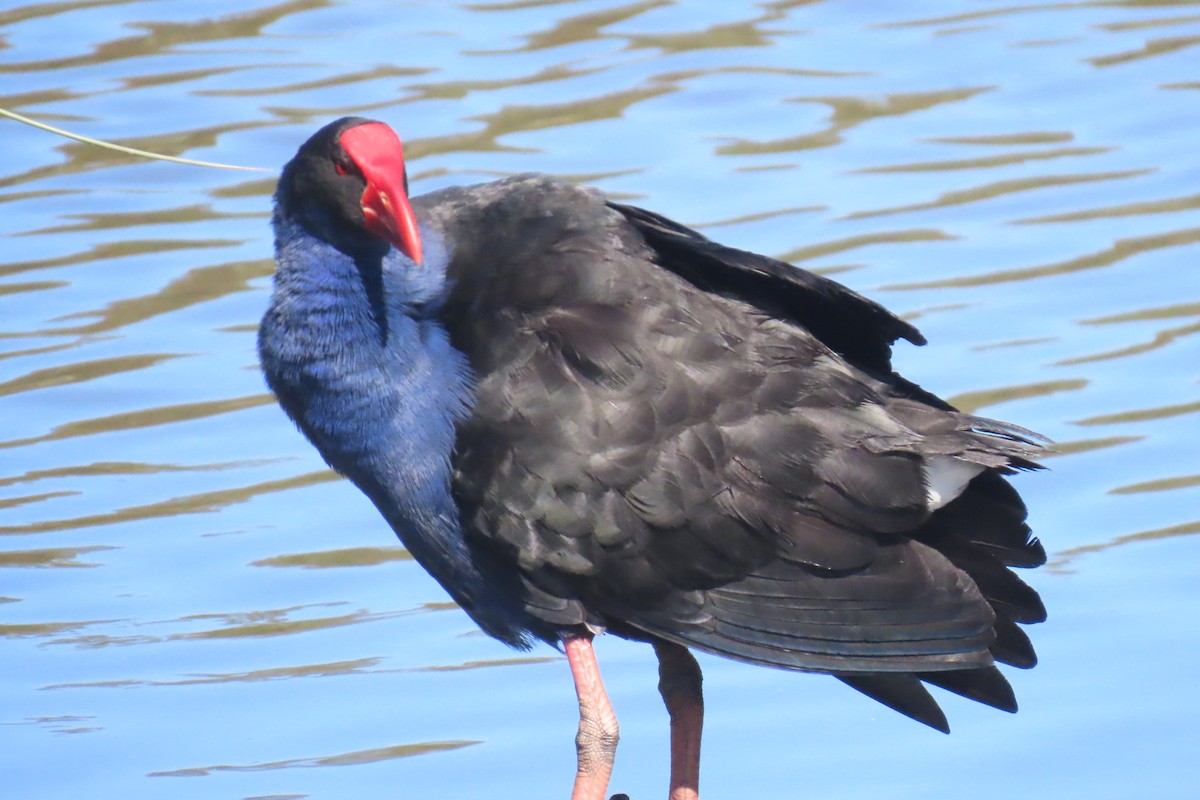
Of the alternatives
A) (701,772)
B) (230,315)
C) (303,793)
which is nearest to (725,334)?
(701,772)

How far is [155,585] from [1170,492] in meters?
2.88

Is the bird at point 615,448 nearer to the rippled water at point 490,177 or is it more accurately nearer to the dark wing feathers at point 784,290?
the dark wing feathers at point 784,290

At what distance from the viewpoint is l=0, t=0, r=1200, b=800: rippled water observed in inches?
200

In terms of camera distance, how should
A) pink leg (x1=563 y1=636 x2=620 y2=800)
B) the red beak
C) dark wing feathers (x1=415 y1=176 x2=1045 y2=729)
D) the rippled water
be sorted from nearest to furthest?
the red beak
dark wing feathers (x1=415 y1=176 x2=1045 y2=729)
pink leg (x1=563 y1=636 x2=620 y2=800)
the rippled water

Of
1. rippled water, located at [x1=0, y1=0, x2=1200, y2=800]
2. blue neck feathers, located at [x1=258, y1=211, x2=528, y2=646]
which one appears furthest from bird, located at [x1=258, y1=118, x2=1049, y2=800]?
rippled water, located at [x1=0, y1=0, x2=1200, y2=800]

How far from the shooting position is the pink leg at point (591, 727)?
4.47 meters

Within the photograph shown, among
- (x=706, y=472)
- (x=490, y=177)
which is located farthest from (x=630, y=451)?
(x=490, y=177)

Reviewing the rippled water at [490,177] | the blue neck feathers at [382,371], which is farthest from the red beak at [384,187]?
the rippled water at [490,177]

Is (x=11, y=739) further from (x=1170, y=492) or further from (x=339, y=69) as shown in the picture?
(x=339, y=69)

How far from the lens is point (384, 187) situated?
423 cm

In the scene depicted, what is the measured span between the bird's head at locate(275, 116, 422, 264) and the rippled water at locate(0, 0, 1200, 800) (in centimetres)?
137

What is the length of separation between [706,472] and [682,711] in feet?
2.20

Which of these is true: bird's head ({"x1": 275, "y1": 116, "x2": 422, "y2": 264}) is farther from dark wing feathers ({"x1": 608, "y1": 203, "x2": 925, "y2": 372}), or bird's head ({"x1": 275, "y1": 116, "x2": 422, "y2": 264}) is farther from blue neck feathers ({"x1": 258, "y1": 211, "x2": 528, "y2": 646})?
dark wing feathers ({"x1": 608, "y1": 203, "x2": 925, "y2": 372})

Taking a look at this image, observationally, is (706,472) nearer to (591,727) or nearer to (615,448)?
(615,448)
